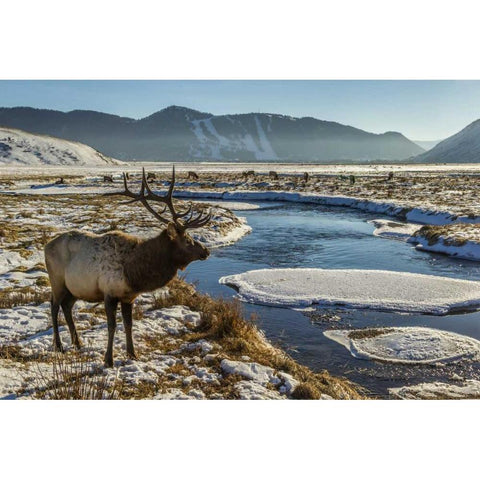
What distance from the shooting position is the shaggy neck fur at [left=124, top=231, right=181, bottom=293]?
7113 mm

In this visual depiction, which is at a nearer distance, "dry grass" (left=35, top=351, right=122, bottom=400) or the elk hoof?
"dry grass" (left=35, top=351, right=122, bottom=400)

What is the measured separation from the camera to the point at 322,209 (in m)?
36.8

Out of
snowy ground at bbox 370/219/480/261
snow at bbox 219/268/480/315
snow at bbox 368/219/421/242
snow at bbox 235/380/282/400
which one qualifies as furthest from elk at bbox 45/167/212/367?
snow at bbox 368/219/421/242

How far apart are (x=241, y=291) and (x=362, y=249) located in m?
8.79

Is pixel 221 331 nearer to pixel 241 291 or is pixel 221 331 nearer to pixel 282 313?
pixel 282 313

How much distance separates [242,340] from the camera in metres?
8.27

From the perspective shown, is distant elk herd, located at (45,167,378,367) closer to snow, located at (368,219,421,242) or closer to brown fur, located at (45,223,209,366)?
brown fur, located at (45,223,209,366)

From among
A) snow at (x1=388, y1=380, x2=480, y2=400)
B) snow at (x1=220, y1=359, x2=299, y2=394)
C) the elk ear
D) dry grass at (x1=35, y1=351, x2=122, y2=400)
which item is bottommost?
snow at (x1=388, y1=380, x2=480, y2=400)

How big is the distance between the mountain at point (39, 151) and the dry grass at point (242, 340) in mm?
141114

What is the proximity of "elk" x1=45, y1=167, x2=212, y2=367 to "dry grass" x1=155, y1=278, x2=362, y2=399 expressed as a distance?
Answer: 1.83 m

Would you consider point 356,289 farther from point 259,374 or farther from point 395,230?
point 395,230

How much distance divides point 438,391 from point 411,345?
189 cm

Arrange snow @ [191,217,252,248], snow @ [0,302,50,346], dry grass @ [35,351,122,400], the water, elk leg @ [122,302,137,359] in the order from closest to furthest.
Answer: dry grass @ [35,351,122,400] < elk leg @ [122,302,137,359] < snow @ [0,302,50,346] < the water < snow @ [191,217,252,248]

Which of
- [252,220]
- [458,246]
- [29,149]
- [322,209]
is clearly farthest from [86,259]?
[29,149]
